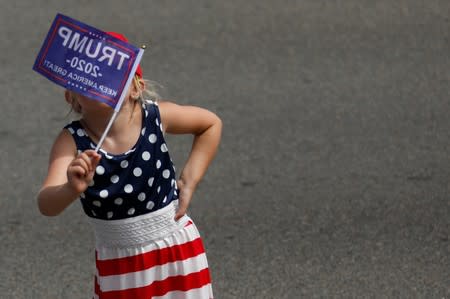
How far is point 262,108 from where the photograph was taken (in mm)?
6742

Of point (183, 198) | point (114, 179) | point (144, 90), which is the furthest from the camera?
point (183, 198)

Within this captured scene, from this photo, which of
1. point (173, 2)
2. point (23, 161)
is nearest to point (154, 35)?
point (173, 2)

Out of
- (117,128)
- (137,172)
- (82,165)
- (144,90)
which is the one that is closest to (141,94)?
(144,90)

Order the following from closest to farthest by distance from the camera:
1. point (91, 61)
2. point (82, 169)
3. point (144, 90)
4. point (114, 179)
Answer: point (82, 169)
point (91, 61)
point (114, 179)
point (144, 90)

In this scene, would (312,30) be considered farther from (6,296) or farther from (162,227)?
(162,227)

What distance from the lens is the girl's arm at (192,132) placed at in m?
3.38

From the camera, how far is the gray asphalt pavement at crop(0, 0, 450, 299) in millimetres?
4820

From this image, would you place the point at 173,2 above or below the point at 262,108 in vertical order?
above

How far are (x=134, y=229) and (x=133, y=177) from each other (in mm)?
174

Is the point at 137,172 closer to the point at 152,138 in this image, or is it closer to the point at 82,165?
the point at 152,138

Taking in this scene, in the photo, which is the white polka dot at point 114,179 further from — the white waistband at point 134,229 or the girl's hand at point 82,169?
the girl's hand at point 82,169

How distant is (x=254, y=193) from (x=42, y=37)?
3203 millimetres

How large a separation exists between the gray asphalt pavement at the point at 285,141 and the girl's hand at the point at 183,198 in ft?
4.19

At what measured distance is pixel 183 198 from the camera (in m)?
3.40
